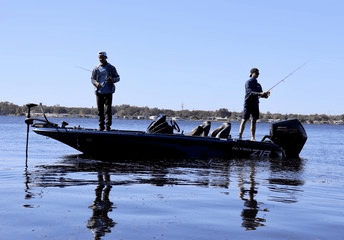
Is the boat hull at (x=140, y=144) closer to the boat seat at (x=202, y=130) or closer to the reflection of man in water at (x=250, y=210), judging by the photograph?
the boat seat at (x=202, y=130)

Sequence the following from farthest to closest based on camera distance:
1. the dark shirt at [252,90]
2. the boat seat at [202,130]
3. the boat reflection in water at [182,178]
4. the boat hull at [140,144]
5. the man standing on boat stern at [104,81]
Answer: the boat seat at [202,130]
the dark shirt at [252,90]
the man standing on boat stern at [104,81]
the boat hull at [140,144]
the boat reflection in water at [182,178]

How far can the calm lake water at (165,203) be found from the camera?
5137 mm

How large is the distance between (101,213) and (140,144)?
748 centimetres

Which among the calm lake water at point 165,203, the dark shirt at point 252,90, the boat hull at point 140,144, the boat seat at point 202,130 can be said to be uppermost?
the dark shirt at point 252,90

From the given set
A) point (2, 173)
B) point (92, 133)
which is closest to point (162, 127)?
point (92, 133)

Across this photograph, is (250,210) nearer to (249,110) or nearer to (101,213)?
(101,213)

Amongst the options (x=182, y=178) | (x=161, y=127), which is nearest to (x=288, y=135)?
(x=161, y=127)

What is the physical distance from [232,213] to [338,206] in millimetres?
1727

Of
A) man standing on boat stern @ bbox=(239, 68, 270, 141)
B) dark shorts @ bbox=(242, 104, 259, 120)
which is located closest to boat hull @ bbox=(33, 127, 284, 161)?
dark shorts @ bbox=(242, 104, 259, 120)

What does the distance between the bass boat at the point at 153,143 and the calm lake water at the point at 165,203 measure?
204cm

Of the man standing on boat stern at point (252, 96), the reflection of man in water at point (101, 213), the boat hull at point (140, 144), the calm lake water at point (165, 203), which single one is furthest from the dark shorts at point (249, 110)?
the reflection of man in water at point (101, 213)

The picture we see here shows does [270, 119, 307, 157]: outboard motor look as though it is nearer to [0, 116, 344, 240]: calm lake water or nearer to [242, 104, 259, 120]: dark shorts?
[242, 104, 259, 120]: dark shorts

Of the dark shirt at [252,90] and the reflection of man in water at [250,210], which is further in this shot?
the dark shirt at [252,90]

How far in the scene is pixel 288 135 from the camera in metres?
14.6
